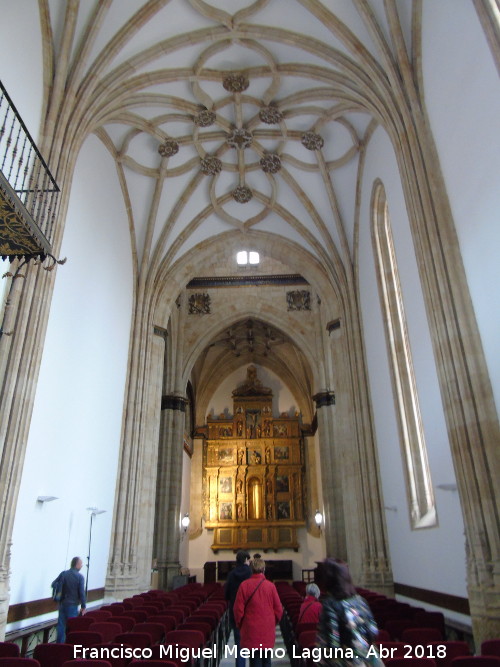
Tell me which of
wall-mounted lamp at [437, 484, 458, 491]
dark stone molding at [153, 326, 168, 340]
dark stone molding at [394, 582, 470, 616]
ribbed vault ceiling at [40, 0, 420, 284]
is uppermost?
ribbed vault ceiling at [40, 0, 420, 284]

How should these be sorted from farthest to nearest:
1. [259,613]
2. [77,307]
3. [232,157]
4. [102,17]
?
[232,157], [77,307], [102,17], [259,613]

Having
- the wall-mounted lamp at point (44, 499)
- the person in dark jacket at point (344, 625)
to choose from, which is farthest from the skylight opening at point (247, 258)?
the person in dark jacket at point (344, 625)

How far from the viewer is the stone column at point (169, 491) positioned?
59.7ft

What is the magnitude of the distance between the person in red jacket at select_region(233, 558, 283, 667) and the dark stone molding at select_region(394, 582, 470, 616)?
4.15 metres

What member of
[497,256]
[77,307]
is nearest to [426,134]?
[497,256]

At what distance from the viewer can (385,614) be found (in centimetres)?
684

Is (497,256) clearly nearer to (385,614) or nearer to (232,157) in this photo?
(385,614)

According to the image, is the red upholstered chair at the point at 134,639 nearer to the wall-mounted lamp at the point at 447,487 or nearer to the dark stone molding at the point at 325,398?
the wall-mounted lamp at the point at 447,487

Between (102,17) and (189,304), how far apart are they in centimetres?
1284

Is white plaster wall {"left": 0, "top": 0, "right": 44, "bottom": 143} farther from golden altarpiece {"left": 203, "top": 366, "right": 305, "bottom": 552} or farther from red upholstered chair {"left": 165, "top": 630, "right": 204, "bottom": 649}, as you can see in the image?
golden altarpiece {"left": 203, "top": 366, "right": 305, "bottom": 552}

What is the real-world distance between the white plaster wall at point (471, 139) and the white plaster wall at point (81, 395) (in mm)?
7117

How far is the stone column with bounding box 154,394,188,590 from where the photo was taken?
1820 cm

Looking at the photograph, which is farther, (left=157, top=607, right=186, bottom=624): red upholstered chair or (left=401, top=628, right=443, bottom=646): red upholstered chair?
(left=157, top=607, right=186, bottom=624): red upholstered chair

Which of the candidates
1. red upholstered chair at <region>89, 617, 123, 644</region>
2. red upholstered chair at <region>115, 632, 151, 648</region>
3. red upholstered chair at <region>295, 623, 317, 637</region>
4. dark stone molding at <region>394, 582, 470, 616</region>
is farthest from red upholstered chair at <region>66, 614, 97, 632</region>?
dark stone molding at <region>394, 582, 470, 616</region>
